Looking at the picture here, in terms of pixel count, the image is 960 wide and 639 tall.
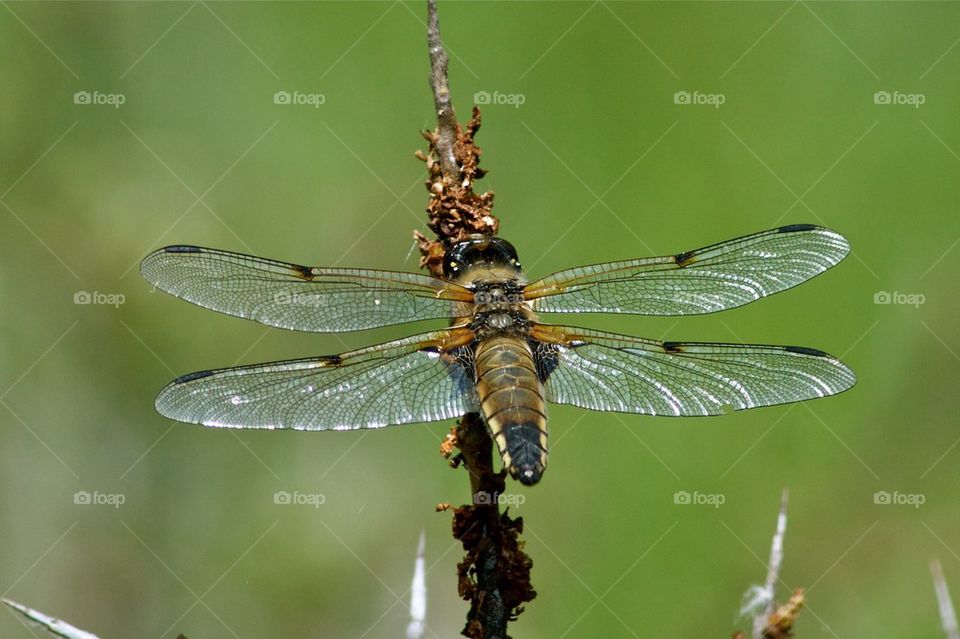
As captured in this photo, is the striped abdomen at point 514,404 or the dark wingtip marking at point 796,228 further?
the dark wingtip marking at point 796,228

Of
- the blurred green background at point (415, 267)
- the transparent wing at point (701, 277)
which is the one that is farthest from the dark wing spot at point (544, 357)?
the blurred green background at point (415, 267)

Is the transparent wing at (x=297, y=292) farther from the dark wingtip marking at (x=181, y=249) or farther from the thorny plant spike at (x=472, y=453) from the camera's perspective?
the thorny plant spike at (x=472, y=453)

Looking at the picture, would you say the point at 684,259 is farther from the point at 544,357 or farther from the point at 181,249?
the point at 181,249

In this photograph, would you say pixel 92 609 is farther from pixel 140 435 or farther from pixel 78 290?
pixel 78 290

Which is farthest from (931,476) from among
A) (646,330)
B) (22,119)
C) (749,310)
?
(22,119)

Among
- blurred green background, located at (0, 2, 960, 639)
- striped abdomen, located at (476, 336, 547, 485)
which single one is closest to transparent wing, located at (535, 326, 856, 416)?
striped abdomen, located at (476, 336, 547, 485)

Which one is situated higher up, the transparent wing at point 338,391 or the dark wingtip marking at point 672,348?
the dark wingtip marking at point 672,348

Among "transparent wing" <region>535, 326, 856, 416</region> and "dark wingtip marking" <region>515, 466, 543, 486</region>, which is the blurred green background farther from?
"dark wingtip marking" <region>515, 466, 543, 486</region>
